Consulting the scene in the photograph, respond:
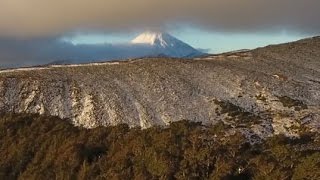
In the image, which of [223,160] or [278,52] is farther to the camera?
[278,52]

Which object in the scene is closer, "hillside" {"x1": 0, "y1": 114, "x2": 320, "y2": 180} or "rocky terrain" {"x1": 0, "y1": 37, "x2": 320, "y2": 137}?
"hillside" {"x1": 0, "y1": 114, "x2": 320, "y2": 180}

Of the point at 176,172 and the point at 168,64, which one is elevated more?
the point at 168,64

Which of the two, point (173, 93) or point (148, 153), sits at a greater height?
point (173, 93)

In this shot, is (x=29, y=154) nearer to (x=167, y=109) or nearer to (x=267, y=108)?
(x=167, y=109)

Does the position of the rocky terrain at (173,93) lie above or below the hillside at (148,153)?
above

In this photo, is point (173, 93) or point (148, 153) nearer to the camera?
point (148, 153)

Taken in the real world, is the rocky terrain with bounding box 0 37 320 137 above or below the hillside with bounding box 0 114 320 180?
above

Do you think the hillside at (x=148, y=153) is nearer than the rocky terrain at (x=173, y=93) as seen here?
Yes

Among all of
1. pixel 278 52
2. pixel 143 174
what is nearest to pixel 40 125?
pixel 143 174
